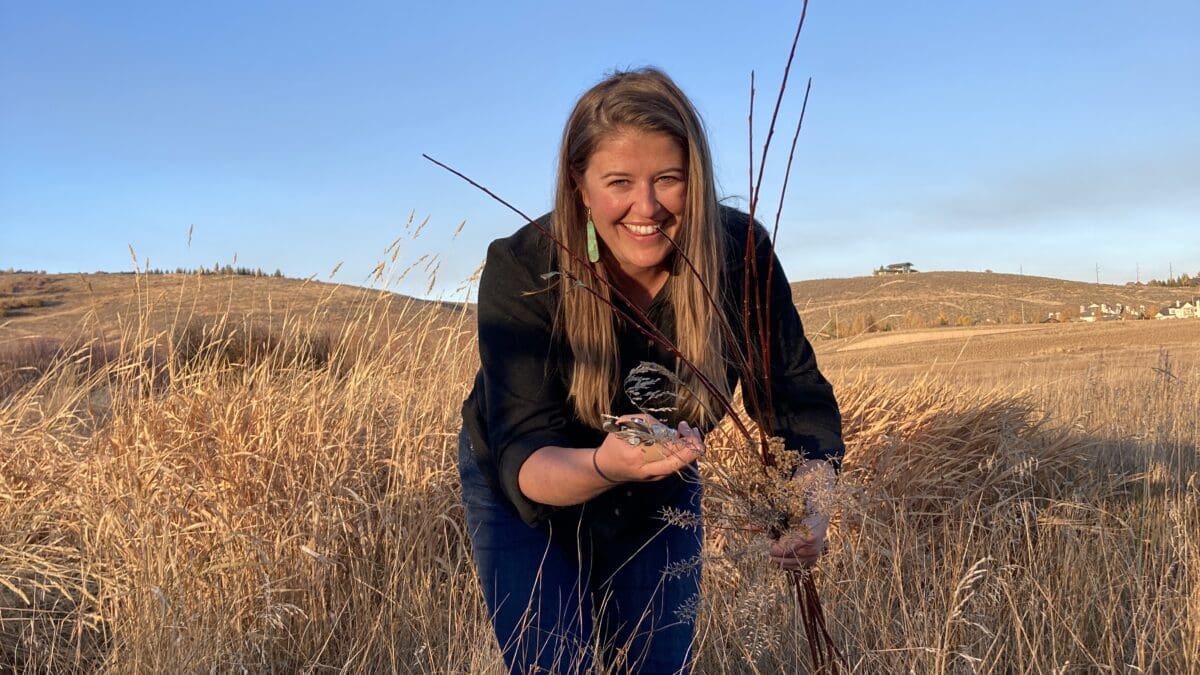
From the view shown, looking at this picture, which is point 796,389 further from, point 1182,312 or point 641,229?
point 1182,312

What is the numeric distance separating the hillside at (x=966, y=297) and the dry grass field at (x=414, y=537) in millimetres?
17658

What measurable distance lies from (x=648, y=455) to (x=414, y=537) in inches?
100

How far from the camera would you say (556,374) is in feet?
8.11

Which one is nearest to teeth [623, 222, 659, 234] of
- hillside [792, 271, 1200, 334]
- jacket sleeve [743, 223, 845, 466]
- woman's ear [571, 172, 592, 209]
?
woman's ear [571, 172, 592, 209]

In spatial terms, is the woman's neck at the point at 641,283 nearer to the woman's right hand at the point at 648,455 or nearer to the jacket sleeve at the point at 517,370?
the jacket sleeve at the point at 517,370

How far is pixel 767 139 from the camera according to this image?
1506 millimetres

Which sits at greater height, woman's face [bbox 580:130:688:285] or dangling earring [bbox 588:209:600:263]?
woman's face [bbox 580:130:688:285]

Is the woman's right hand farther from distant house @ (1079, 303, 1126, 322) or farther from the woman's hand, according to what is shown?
distant house @ (1079, 303, 1126, 322)

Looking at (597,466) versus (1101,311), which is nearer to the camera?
(597,466)

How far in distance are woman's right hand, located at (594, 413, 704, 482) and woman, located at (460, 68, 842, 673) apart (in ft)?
0.51

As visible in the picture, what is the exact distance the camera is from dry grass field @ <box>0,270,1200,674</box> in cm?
288

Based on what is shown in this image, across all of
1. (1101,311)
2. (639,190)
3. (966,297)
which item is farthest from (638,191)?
(966,297)

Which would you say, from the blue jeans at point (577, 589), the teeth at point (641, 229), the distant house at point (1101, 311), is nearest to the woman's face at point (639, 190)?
the teeth at point (641, 229)

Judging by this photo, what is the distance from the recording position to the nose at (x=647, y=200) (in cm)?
222
